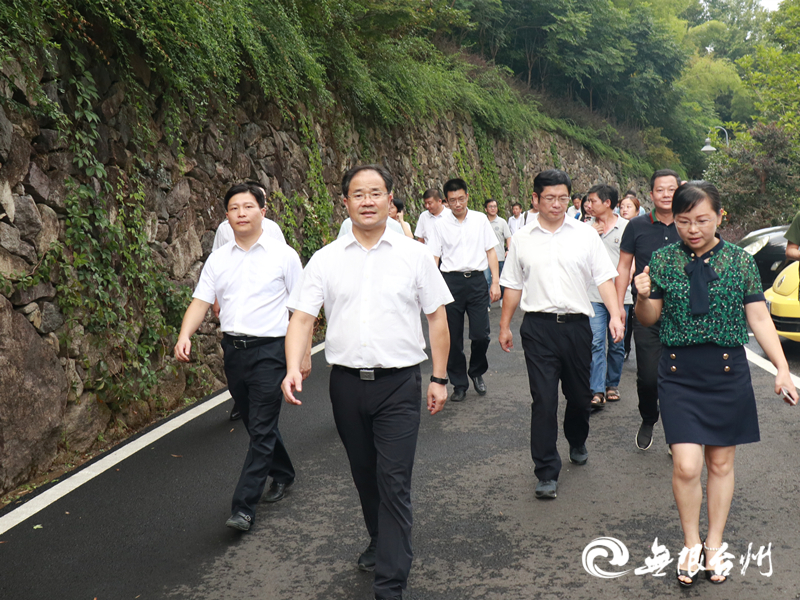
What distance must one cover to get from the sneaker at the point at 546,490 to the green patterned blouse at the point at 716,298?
4.89 ft

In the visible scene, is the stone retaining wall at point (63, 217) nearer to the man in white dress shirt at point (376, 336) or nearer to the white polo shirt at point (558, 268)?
the man in white dress shirt at point (376, 336)

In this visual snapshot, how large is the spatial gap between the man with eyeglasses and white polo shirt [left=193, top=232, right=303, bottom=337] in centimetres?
308

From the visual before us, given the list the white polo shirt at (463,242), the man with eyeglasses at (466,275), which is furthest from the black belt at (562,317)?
the white polo shirt at (463,242)

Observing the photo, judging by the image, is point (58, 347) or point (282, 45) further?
point (282, 45)

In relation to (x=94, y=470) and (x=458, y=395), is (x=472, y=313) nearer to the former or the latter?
(x=458, y=395)

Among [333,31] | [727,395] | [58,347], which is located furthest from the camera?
[333,31]

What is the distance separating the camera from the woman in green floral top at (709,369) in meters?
3.87

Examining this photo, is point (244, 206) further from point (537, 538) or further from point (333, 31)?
point (333, 31)

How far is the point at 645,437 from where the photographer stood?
20.0 feet

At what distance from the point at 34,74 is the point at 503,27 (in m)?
32.6

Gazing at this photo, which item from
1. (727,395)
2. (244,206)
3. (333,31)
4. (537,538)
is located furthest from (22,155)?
(333,31)

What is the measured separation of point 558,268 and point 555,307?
280 millimetres

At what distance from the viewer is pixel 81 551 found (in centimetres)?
446

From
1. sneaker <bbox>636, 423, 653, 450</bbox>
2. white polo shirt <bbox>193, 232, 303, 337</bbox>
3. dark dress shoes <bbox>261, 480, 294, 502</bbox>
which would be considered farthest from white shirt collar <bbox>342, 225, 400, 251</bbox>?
sneaker <bbox>636, 423, 653, 450</bbox>
